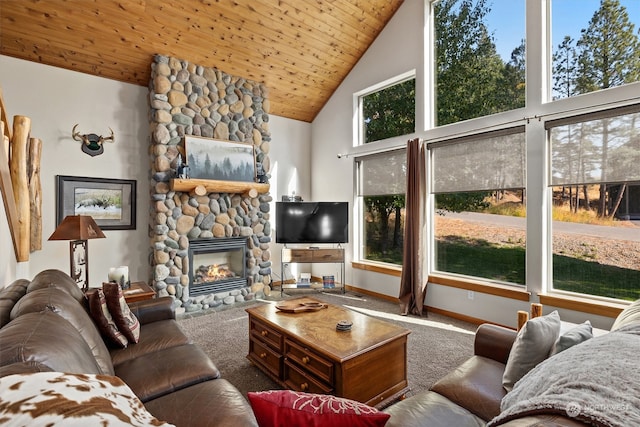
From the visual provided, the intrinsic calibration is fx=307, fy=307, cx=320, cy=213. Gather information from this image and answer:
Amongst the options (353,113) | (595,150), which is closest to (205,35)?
(353,113)

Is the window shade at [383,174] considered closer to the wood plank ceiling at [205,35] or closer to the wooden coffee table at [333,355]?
the wood plank ceiling at [205,35]

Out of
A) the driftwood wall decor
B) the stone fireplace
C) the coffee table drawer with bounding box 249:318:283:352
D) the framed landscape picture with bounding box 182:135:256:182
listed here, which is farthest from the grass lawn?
the driftwood wall decor

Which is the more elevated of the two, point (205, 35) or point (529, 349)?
point (205, 35)

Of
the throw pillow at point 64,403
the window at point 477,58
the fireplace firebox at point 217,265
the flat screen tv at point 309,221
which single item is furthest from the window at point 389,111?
the throw pillow at point 64,403

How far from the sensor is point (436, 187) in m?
4.23

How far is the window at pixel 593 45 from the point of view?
2895 mm

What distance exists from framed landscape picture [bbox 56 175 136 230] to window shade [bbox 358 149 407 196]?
3.51 metres

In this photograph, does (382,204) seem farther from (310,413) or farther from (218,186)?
(310,413)

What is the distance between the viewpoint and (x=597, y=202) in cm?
304

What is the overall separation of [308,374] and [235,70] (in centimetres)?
435

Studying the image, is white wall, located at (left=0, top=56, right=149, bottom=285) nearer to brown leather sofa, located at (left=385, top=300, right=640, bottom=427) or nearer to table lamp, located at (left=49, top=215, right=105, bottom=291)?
table lamp, located at (left=49, top=215, right=105, bottom=291)

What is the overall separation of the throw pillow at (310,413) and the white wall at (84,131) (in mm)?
3583

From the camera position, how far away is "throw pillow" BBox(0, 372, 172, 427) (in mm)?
544

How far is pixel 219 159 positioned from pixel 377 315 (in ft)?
10.3
